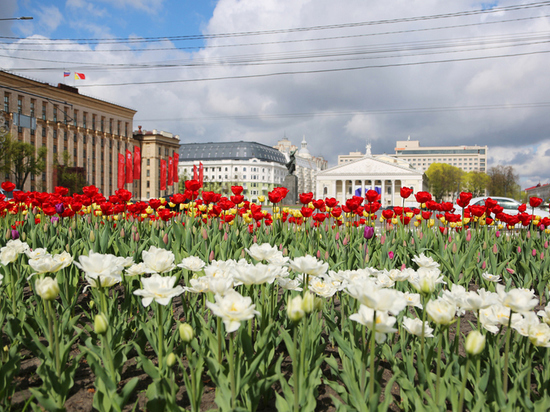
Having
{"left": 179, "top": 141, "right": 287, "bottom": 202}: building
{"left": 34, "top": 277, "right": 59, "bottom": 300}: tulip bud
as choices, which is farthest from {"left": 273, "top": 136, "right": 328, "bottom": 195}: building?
{"left": 34, "top": 277, "right": 59, "bottom": 300}: tulip bud

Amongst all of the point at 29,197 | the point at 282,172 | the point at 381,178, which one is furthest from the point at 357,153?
the point at 29,197

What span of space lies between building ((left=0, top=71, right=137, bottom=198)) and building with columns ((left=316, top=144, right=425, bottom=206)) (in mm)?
40929

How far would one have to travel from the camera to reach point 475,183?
80938 mm

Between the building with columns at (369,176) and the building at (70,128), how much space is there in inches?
1611

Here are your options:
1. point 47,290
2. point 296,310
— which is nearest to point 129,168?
point 47,290

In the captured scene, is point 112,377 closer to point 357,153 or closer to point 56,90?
point 56,90

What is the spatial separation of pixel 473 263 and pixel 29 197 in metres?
5.79

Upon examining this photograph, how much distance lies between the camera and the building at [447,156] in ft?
517

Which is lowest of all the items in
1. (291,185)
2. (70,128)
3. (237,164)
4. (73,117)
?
(291,185)

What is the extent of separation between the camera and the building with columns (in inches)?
3265

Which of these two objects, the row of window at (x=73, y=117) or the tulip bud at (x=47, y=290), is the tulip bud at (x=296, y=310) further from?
the row of window at (x=73, y=117)

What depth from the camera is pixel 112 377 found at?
1.72 metres

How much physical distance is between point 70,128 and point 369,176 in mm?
57322

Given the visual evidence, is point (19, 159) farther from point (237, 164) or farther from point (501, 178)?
point (501, 178)
